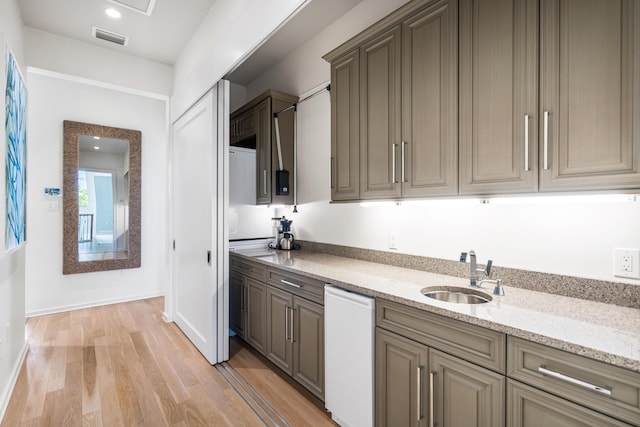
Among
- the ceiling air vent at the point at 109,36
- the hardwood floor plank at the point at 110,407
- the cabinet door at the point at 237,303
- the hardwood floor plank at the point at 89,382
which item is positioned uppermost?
the ceiling air vent at the point at 109,36

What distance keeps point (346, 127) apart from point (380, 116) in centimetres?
30

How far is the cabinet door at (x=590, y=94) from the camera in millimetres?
1102

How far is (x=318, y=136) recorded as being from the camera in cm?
299

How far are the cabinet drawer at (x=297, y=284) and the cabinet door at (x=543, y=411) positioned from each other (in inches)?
42.8

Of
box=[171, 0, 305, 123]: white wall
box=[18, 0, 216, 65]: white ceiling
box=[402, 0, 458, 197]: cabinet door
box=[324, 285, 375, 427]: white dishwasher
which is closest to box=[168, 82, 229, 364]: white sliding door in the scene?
box=[171, 0, 305, 123]: white wall

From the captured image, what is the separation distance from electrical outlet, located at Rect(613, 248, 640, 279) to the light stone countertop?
146 mm

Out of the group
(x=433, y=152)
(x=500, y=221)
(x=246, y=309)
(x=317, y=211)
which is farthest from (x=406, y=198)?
(x=246, y=309)

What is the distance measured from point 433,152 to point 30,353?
3.73m

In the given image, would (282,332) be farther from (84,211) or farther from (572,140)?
(84,211)

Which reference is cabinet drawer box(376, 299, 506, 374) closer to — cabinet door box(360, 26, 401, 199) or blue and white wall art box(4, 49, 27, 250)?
cabinet door box(360, 26, 401, 199)

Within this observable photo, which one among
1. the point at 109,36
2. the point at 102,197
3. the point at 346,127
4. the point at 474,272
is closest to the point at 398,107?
the point at 346,127

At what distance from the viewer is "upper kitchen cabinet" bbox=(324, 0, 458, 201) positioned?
165cm

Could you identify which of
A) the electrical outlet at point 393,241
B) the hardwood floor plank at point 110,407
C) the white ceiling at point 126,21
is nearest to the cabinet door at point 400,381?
the electrical outlet at point 393,241

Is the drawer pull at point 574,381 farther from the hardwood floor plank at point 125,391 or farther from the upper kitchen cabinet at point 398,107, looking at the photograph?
the hardwood floor plank at point 125,391
